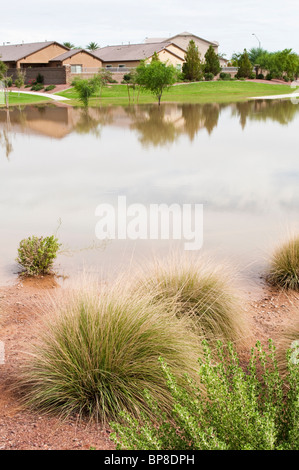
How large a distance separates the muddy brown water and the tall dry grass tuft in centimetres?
52

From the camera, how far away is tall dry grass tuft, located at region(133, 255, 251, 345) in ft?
18.4

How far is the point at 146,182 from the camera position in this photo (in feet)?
49.4

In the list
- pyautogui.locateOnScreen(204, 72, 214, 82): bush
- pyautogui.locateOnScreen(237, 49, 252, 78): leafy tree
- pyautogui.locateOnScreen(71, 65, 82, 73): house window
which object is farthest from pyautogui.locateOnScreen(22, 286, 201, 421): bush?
pyautogui.locateOnScreen(237, 49, 252, 78): leafy tree

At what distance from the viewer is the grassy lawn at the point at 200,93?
169 ft

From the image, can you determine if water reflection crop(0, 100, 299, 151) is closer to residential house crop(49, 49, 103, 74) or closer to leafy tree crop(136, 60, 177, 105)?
leafy tree crop(136, 60, 177, 105)

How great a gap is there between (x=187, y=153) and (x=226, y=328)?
51.2 ft

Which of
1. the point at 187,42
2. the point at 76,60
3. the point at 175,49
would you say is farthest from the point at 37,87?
the point at 187,42

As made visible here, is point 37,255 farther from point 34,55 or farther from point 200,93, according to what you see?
point 34,55

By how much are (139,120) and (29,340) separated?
28066mm

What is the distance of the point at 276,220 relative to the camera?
37.1 feet

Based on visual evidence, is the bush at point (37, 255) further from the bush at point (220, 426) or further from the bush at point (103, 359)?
the bush at point (220, 426)
